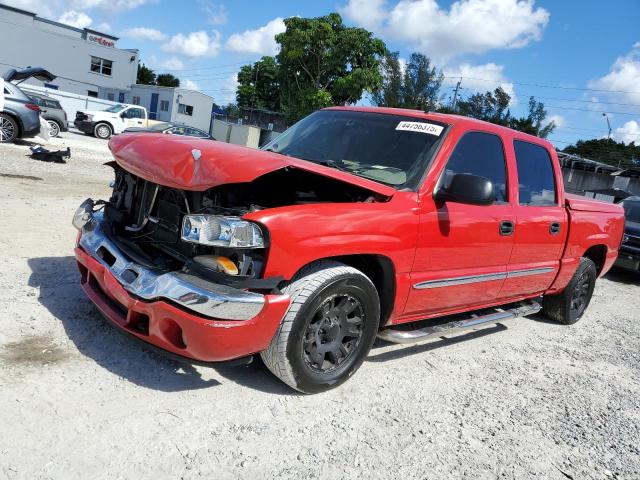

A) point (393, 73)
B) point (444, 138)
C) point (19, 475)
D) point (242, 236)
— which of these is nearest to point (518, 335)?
point (444, 138)

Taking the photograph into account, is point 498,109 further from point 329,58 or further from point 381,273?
point 381,273

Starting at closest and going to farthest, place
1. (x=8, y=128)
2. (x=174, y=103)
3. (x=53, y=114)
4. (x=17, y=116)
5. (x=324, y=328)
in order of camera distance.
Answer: (x=324, y=328)
(x=17, y=116)
(x=8, y=128)
(x=53, y=114)
(x=174, y=103)

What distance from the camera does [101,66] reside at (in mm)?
46688

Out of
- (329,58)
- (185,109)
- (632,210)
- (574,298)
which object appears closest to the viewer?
(574,298)

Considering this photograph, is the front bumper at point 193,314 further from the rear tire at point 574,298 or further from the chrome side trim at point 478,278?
the rear tire at point 574,298

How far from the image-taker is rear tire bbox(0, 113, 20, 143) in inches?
507

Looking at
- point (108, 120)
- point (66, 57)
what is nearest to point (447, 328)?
point (108, 120)

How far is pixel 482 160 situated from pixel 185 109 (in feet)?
134

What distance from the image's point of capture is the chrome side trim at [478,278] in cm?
370

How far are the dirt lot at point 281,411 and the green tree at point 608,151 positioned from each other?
48246 mm

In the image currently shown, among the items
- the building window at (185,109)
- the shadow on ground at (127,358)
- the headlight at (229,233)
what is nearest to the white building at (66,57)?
the building window at (185,109)

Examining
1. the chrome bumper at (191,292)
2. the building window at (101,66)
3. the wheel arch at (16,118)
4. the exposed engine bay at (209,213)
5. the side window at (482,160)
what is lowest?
the wheel arch at (16,118)

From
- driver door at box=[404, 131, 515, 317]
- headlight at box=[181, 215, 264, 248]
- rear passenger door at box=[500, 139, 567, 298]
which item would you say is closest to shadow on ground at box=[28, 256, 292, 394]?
headlight at box=[181, 215, 264, 248]

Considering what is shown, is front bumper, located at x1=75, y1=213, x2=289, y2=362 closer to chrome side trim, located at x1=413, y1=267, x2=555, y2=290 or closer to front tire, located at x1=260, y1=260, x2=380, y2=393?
front tire, located at x1=260, y1=260, x2=380, y2=393
